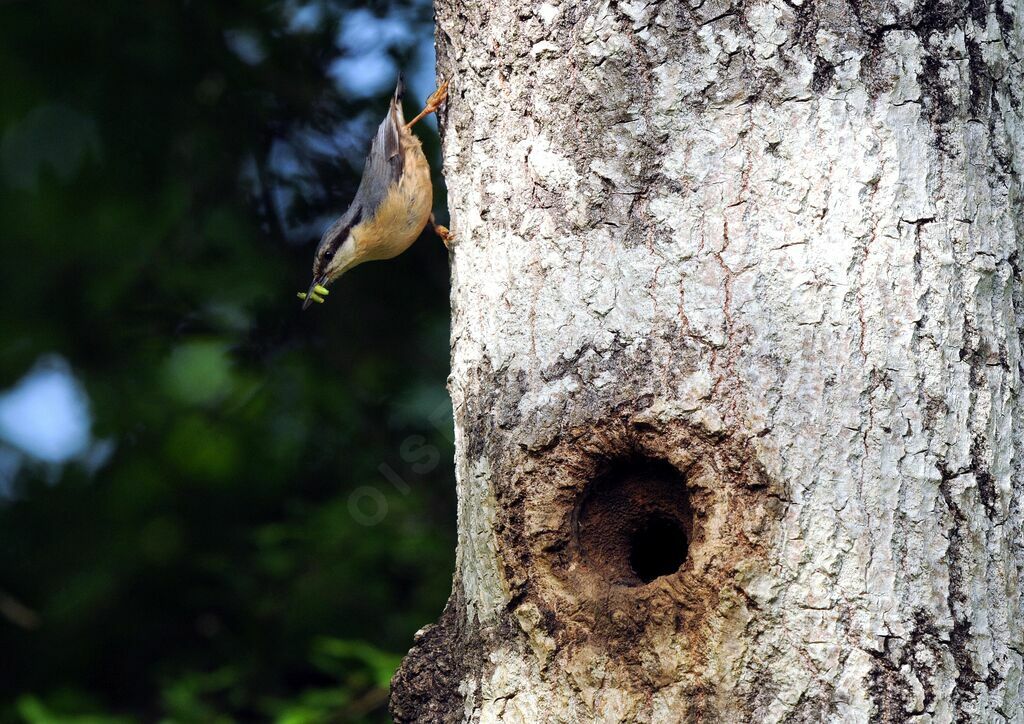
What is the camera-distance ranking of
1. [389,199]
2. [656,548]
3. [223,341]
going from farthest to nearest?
[223,341], [389,199], [656,548]

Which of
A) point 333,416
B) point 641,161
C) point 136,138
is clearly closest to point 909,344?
point 641,161

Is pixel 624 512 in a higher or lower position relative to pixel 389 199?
lower

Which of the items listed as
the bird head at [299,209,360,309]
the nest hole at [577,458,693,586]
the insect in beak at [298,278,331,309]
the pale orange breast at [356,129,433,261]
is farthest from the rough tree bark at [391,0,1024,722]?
the insect in beak at [298,278,331,309]

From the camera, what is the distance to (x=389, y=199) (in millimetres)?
3053

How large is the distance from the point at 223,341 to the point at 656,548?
88.9 inches

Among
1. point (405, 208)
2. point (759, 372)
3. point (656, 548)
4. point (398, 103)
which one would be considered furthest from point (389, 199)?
point (759, 372)

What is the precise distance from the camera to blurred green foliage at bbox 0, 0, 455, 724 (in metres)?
3.63

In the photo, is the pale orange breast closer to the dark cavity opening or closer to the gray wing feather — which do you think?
the gray wing feather

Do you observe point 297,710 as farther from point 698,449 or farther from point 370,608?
point 698,449

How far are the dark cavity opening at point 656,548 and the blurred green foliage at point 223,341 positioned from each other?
1815 millimetres

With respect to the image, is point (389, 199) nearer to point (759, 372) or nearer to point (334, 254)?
point (334, 254)

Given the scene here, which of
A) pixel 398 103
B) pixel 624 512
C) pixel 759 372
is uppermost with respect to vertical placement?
pixel 398 103

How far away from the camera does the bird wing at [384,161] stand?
10.1 feet

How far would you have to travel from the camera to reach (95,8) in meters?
3.60
